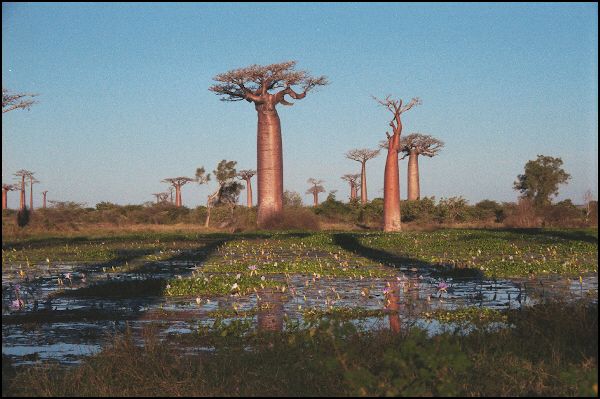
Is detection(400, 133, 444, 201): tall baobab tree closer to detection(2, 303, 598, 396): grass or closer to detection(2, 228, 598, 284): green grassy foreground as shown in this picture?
detection(2, 228, 598, 284): green grassy foreground

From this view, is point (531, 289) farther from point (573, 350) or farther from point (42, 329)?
point (42, 329)

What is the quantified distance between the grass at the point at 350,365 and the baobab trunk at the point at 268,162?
31.5 meters

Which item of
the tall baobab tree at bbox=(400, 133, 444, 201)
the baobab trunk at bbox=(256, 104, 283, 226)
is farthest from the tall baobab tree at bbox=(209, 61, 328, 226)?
the tall baobab tree at bbox=(400, 133, 444, 201)

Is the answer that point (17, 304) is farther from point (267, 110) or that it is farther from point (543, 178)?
point (543, 178)

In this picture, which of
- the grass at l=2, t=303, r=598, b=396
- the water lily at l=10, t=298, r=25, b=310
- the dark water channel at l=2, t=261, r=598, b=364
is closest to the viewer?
the grass at l=2, t=303, r=598, b=396

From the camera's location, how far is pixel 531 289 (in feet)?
34.4

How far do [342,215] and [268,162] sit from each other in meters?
11.0

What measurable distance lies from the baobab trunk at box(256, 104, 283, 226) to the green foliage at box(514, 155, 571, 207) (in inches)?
961

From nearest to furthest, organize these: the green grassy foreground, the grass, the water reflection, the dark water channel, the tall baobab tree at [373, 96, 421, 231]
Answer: the grass, the dark water channel, the water reflection, the green grassy foreground, the tall baobab tree at [373, 96, 421, 231]

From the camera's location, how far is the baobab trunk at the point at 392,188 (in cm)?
3306

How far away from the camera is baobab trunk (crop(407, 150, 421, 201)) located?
5712 cm

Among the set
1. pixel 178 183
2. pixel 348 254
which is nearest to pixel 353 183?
pixel 178 183

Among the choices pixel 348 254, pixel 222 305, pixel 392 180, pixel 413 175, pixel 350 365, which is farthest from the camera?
pixel 413 175

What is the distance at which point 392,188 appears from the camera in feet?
110
